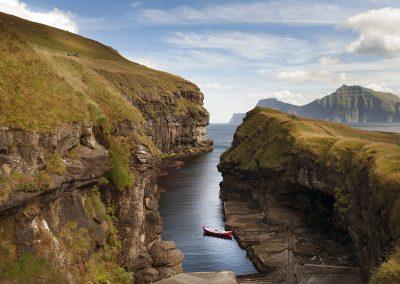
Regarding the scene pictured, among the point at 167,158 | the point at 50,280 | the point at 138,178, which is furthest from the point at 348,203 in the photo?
the point at 167,158

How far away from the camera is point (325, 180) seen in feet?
221

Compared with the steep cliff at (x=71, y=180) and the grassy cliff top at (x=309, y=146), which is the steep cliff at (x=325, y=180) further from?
the steep cliff at (x=71, y=180)

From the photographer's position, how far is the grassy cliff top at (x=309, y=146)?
52.4 metres

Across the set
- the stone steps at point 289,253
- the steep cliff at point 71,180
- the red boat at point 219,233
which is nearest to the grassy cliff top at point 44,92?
the steep cliff at point 71,180

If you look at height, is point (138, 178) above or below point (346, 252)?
above

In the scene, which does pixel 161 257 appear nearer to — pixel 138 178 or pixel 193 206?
pixel 138 178

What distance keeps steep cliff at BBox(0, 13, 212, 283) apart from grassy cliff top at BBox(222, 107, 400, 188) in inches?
1039

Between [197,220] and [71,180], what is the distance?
6074 centimetres

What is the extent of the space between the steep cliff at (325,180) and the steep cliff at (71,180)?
845 inches

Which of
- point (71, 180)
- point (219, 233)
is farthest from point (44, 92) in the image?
point (219, 233)

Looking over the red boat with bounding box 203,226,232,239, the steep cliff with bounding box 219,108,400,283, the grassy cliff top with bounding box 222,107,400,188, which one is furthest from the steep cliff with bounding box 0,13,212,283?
the red boat with bounding box 203,226,232,239

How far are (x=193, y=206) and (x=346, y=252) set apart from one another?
45136 millimetres

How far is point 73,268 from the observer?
31.6 meters

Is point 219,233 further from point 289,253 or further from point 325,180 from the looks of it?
point 325,180
